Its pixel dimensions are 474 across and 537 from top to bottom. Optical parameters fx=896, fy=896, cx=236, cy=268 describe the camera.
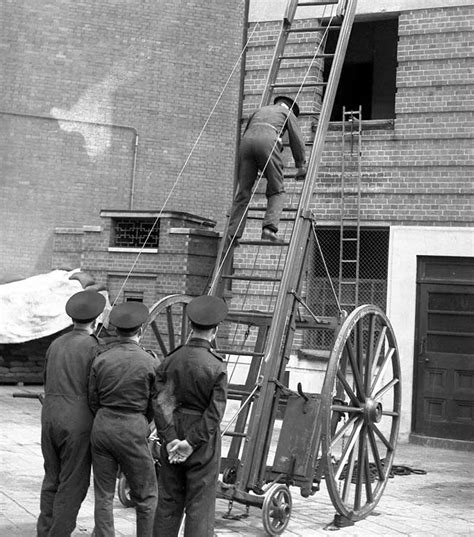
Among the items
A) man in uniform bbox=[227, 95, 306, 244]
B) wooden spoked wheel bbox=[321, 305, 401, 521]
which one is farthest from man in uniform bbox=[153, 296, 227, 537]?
man in uniform bbox=[227, 95, 306, 244]

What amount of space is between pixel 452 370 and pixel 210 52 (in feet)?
34.5

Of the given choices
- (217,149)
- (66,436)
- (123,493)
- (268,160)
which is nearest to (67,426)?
(66,436)

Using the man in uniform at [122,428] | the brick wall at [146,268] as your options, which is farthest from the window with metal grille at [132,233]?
the man in uniform at [122,428]

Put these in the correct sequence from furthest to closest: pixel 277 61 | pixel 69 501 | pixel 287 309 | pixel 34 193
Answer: pixel 34 193
pixel 277 61
pixel 287 309
pixel 69 501

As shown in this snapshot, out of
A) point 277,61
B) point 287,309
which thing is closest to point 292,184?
point 277,61

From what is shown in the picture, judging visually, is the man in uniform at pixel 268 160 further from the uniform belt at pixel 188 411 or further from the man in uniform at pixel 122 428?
the uniform belt at pixel 188 411

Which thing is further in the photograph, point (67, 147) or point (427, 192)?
point (67, 147)

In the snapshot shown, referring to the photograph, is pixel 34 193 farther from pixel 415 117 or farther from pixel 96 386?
pixel 96 386

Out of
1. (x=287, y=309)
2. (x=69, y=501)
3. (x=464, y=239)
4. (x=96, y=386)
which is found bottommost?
(x=69, y=501)

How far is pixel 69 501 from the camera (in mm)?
6059

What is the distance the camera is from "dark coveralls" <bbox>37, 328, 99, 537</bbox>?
6070mm

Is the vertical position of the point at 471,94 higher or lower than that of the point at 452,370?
higher

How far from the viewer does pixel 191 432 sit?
18.6 ft

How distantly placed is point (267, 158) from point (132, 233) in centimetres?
808
